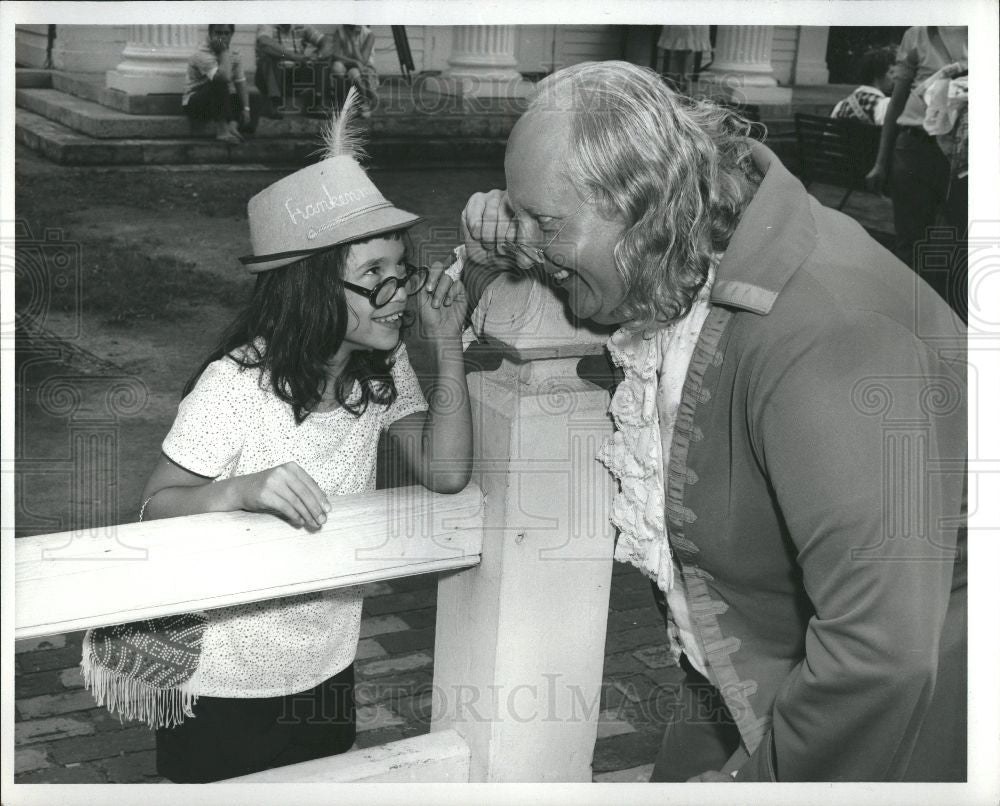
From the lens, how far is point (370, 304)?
6.16 ft

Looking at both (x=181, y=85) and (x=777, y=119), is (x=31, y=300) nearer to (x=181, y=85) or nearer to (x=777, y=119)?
(x=181, y=85)

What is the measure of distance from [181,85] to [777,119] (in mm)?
5304

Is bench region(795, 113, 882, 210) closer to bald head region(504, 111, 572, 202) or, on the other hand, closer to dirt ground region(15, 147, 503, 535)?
dirt ground region(15, 147, 503, 535)

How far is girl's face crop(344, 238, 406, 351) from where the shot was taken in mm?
1875

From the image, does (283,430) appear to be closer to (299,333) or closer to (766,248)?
(299,333)

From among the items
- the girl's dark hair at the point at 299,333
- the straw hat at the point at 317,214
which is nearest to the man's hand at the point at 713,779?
the girl's dark hair at the point at 299,333

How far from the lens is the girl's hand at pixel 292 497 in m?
1.47

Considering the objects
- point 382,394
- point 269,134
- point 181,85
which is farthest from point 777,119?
point 382,394

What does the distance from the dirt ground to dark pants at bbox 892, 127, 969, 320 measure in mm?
1291

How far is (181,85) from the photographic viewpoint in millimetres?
9945

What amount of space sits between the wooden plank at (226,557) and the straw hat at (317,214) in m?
0.52

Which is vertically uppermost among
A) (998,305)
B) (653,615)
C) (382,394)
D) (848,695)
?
(998,305)

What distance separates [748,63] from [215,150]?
474 cm

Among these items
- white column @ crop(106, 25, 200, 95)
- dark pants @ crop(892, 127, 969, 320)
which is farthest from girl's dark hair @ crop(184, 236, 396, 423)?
white column @ crop(106, 25, 200, 95)
